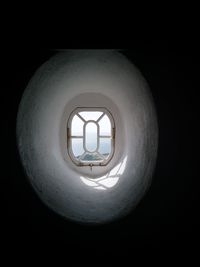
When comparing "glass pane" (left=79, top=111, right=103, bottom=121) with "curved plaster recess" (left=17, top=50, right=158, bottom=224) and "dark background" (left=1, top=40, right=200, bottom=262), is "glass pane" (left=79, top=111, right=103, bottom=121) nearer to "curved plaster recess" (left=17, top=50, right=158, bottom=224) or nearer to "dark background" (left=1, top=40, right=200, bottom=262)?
"curved plaster recess" (left=17, top=50, right=158, bottom=224)

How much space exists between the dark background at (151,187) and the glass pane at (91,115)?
1667 mm

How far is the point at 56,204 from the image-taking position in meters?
1.28

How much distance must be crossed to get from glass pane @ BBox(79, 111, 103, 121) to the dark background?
1667 mm

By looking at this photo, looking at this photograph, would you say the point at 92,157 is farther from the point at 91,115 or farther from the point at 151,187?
the point at 151,187

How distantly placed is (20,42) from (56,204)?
686 mm

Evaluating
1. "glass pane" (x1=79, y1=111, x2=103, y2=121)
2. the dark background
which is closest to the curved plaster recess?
the dark background

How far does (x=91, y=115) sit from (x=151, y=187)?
184 cm

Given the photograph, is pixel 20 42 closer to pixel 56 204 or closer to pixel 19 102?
pixel 19 102

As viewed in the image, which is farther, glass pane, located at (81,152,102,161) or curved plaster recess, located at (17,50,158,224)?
glass pane, located at (81,152,102,161)

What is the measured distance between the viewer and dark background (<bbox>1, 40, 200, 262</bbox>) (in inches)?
45.4

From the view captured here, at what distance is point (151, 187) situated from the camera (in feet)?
3.86

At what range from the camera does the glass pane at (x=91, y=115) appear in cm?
285

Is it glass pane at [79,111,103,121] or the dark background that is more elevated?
glass pane at [79,111,103,121]

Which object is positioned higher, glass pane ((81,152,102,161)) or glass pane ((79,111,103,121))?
glass pane ((79,111,103,121))
